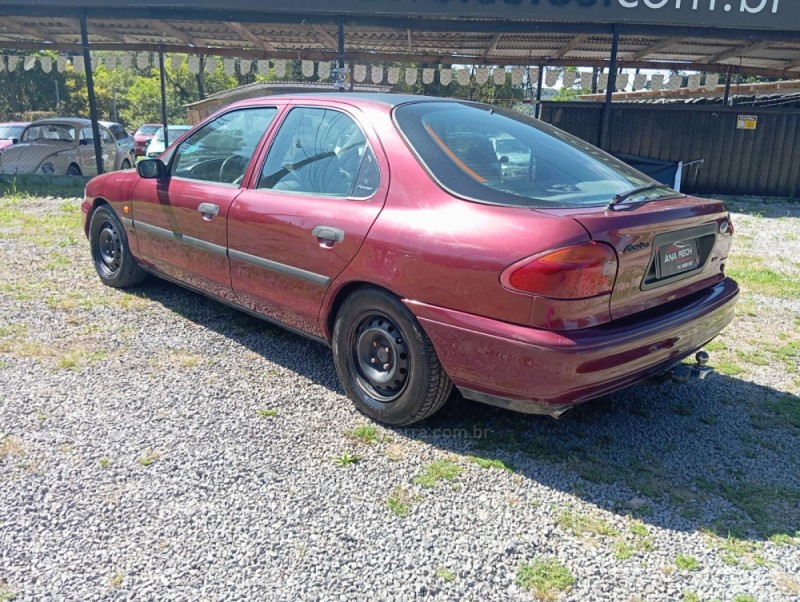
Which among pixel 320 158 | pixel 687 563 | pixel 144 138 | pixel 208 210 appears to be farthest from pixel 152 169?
pixel 144 138

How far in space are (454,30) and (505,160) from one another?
819 cm

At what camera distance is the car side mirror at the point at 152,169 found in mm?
4512

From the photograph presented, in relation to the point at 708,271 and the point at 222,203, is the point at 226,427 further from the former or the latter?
the point at 708,271

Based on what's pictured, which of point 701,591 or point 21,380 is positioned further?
point 21,380

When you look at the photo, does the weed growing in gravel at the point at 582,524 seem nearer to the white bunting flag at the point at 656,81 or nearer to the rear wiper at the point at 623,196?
the rear wiper at the point at 623,196

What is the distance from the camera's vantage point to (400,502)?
8.80 feet

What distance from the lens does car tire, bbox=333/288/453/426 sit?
3.02 metres

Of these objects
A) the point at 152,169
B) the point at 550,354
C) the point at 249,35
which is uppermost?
the point at 249,35

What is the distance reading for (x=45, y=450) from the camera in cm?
299

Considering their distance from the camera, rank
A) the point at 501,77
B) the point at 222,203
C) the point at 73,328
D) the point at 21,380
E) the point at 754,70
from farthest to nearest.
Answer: the point at 501,77
the point at 754,70
the point at 73,328
the point at 222,203
the point at 21,380

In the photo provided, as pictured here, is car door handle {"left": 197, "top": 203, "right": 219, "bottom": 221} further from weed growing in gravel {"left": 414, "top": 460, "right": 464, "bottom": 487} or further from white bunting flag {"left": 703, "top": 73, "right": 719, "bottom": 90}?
white bunting flag {"left": 703, "top": 73, "right": 719, "bottom": 90}

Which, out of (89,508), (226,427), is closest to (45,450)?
(89,508)

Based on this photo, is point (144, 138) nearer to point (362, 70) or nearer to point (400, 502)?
point (362, 70)

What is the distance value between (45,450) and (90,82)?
1081cm
